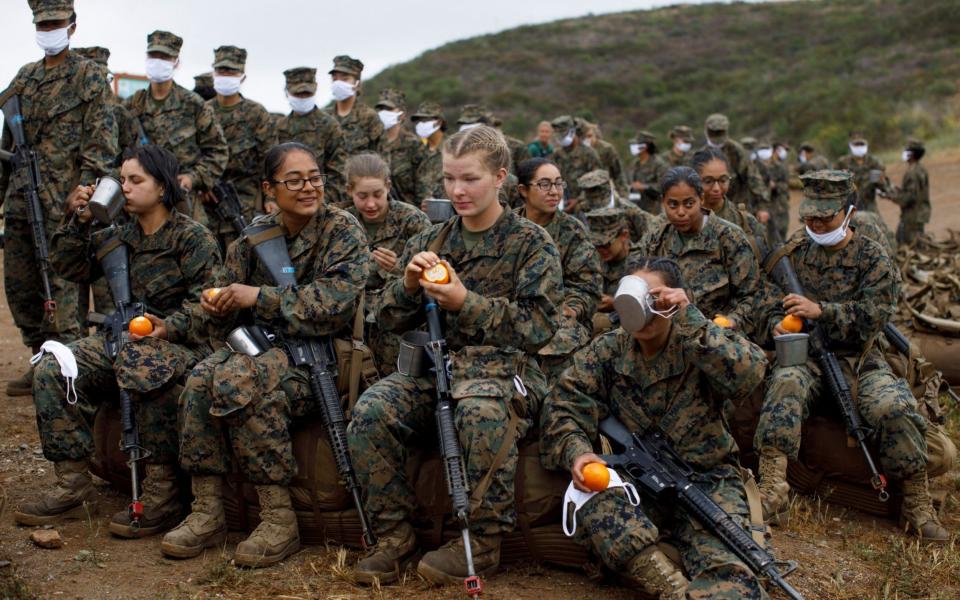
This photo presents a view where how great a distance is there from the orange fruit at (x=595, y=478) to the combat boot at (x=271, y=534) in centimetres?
158

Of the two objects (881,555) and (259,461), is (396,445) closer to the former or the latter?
(259,461)

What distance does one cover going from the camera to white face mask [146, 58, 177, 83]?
8.78 metres

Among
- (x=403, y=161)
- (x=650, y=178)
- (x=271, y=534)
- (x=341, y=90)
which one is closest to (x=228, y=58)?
(x=341, y=90)

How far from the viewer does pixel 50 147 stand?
7516 mm

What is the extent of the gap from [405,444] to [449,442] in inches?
22.1

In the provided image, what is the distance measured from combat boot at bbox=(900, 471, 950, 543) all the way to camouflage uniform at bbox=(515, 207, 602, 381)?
210 cm

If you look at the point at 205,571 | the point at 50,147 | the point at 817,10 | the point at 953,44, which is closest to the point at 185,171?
the point at 50,147

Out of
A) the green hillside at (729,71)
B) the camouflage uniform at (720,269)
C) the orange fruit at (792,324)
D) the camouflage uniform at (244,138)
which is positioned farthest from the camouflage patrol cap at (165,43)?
the green hillside at (729,71)

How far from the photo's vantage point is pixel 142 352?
5.32 meters

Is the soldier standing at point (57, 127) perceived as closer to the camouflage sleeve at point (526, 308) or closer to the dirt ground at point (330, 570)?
the dirt ground at point (330, 570)

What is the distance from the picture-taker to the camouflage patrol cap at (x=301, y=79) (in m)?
10.0

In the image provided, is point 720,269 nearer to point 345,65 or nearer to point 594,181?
point 594,181

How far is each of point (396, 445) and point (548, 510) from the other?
765 millimetres

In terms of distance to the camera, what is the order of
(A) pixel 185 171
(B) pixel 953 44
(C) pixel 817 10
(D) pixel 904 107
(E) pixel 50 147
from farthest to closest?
1. (C) pixel 817 10
2. (B) pixel 953 44
3. (D) pixel 904 107
4. (A) pixel 185 171
5. (E) pixel 50 147
